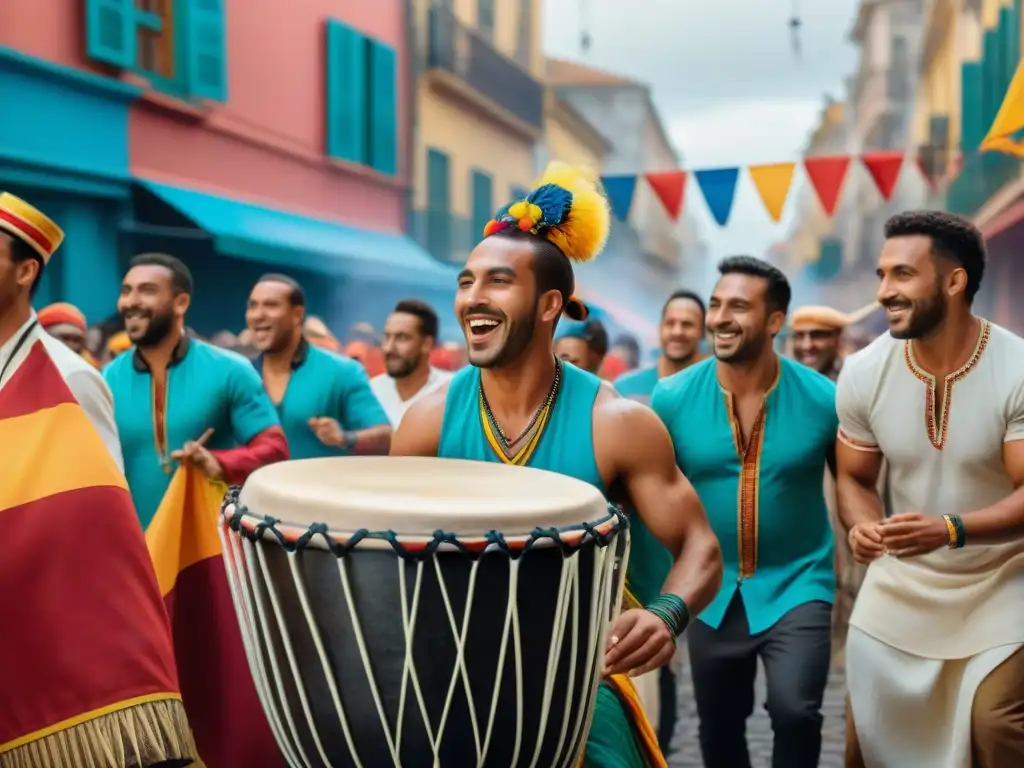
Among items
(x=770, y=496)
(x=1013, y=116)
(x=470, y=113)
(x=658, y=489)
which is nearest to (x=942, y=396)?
(x=770, y=496)

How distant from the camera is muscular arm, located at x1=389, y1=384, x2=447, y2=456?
299 cm

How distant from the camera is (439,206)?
21297mm

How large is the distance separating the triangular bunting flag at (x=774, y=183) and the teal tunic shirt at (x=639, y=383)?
4.05 m

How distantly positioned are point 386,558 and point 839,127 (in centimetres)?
6169

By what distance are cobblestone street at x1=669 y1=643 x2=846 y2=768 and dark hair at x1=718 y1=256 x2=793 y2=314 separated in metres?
1.79

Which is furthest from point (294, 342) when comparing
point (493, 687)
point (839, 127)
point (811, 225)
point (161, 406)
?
point (811, 225)

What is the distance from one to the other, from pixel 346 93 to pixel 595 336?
11724mm

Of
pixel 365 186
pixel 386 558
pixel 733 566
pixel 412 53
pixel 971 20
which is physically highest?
pixel 971 20

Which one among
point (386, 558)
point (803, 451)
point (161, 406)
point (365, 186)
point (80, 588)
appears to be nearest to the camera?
point (386, 558)

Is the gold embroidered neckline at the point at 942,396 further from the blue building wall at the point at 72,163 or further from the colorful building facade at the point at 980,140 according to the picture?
the colorful building facade at the point at 980,140

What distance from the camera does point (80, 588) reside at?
2.87 m

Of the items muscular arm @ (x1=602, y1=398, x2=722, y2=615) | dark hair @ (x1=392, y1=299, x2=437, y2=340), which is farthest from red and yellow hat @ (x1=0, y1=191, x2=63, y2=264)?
dark hair @ (x1=392, y1=299, x2=437, y2=340)

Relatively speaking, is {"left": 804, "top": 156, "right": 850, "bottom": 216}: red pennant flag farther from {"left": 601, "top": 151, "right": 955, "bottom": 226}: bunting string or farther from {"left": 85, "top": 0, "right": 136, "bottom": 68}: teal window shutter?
{"left": 85, "top": 0, "right": 136, "bottom": 68}: teal window shutter

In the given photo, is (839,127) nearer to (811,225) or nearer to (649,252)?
(811,225)
